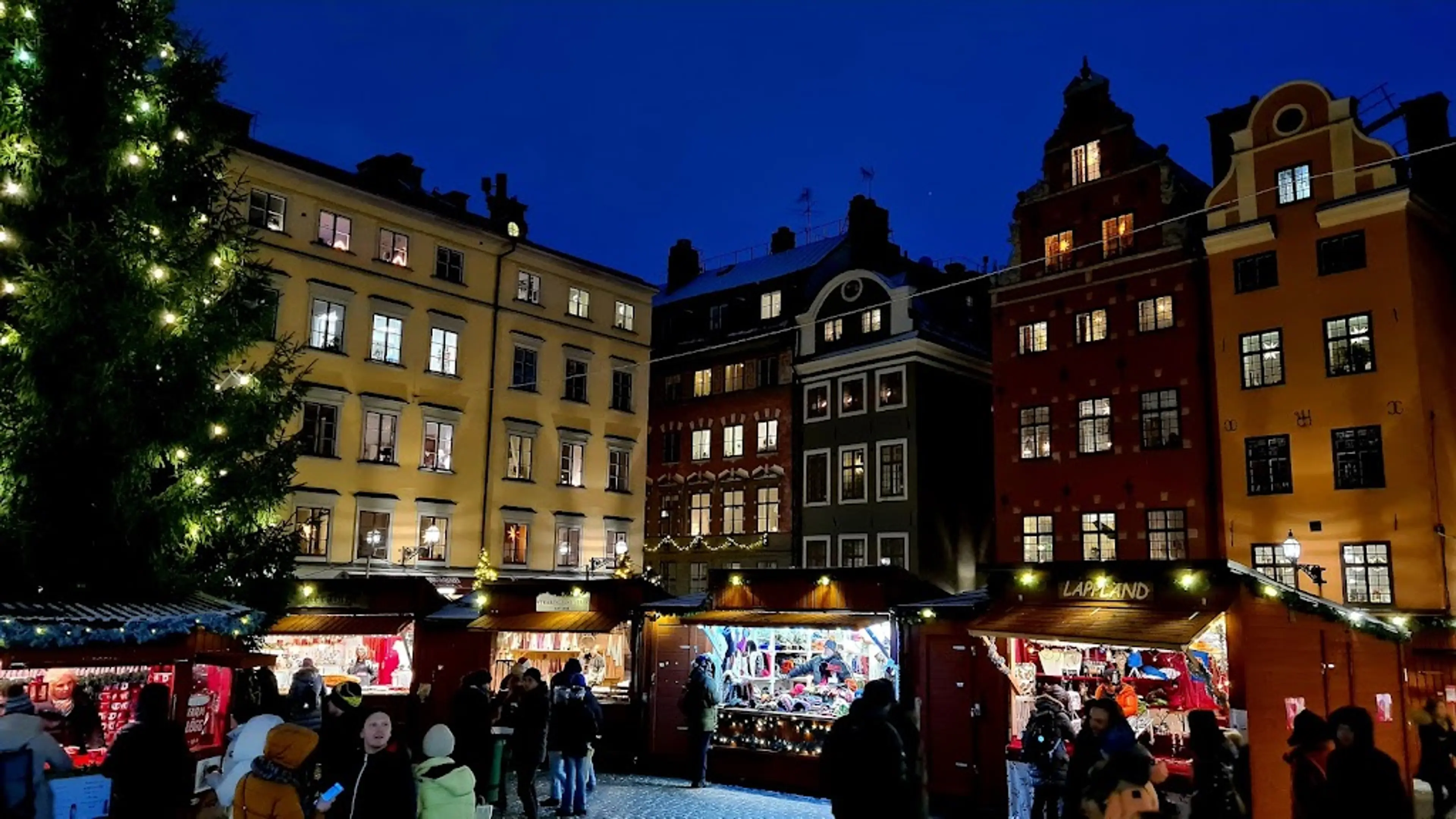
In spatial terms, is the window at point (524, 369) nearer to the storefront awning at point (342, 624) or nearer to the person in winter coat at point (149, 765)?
the storefront awning at point (342, 624)

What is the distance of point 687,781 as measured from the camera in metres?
19.0

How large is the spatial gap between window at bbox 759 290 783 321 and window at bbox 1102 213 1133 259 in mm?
13212

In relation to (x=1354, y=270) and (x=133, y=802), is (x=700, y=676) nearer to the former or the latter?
(x=133, y=802)

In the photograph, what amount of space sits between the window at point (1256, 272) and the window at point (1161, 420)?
283 cm

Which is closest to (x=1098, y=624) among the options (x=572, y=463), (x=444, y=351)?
(x=444, y=351)

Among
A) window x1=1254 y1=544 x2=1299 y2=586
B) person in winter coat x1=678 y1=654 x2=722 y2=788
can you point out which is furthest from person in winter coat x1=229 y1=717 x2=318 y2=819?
window x1=1254 y1=544 x2=1299 y2=586

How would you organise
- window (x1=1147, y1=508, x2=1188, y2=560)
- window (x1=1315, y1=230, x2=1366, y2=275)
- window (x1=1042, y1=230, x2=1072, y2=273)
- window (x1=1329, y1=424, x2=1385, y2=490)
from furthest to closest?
1. window (x1=1042, y1=230, x2=1072, y2=273)
2. window (x1=1147, y1=508, x2=1188, y2=560)
3. window (x1=1315, y1=230, x2=1366, y2=275)
4. window (x1=1329, y1=424, x2=1385, y2=490)

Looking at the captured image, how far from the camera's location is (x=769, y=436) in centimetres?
3778

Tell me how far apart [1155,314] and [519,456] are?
18.0m

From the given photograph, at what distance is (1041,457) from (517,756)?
18.3 meters

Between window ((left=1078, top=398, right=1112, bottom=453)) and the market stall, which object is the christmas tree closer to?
the market stall

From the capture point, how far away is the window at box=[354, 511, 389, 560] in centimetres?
2945

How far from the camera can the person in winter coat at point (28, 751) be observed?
7.65m

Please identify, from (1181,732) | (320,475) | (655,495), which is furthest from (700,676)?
(655,495)
